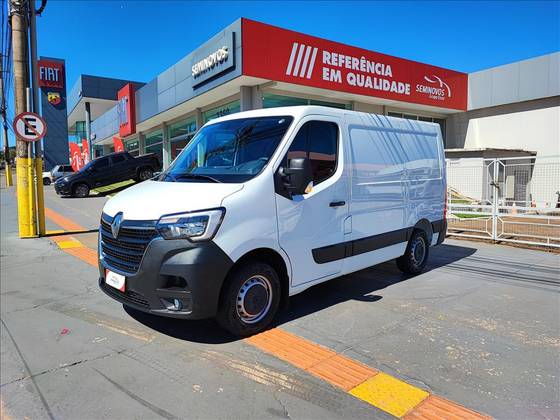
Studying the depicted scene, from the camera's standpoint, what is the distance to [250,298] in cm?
400

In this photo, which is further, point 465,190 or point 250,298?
point 465,190

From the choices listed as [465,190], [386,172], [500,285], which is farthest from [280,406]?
[465,190]

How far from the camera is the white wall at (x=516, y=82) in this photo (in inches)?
739

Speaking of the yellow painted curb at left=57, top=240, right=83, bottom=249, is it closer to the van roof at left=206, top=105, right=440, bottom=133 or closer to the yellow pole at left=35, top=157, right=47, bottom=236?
the yellow pole at left=35, top=157, right=47, bottom=236

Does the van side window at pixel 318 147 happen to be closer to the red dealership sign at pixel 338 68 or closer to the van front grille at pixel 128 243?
the van front grille at pixel 128 243

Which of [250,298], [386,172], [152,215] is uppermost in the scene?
[386,172]

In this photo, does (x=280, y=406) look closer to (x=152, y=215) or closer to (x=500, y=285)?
(x=152, y=215)

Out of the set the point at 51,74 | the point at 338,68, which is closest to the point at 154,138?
the point at 338,68

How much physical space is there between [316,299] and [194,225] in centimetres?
228

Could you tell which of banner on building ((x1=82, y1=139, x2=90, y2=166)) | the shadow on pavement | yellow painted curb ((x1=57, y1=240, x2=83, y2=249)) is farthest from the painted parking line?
banner on building ((x1=82, y1=139, x2=90, y2=166))

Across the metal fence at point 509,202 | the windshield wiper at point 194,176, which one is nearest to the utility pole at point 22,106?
the windshield wiper at point 194,176

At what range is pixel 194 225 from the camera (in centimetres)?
354

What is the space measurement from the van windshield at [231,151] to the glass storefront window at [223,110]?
37.7 ft

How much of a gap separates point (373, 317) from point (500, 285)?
8.25 feet
